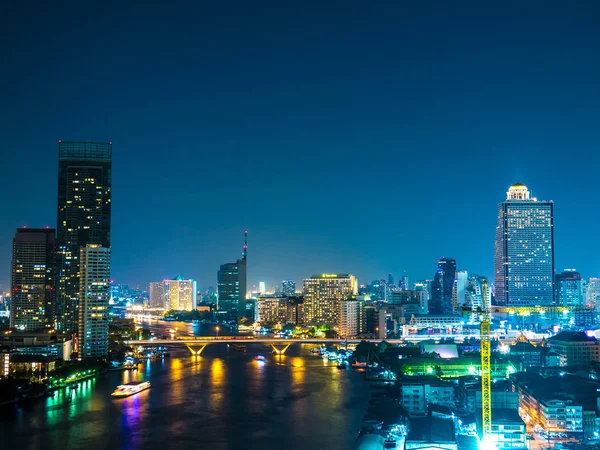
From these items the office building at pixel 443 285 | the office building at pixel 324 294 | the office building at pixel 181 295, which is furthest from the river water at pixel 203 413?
the office building at pixel 181 295

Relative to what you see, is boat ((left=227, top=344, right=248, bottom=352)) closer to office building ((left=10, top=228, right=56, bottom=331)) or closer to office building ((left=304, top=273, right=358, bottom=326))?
office building ((left=10, top=228, right=56, bottom=331))

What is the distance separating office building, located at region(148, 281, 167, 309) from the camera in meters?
68.0

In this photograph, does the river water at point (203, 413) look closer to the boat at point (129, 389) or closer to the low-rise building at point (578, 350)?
the boat at point (129, 389)

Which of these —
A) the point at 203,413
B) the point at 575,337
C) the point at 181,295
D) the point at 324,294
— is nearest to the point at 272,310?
the point at 324,294

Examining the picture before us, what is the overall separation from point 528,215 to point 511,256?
88.6 inches

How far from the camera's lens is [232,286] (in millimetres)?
53312

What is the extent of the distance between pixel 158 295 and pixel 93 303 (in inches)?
1899

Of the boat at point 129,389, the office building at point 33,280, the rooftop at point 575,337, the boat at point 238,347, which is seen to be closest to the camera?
the boat at point 129,389

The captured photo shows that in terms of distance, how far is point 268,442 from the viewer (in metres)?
11.6

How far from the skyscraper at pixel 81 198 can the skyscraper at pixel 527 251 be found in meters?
19.9

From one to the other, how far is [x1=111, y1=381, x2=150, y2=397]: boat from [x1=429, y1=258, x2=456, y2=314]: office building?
2860 centimetres

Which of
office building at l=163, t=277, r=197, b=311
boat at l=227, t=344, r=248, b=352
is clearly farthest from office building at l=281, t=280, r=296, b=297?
boat at l=227, t=344, r=248, b=352

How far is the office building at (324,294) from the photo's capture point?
3994 cm

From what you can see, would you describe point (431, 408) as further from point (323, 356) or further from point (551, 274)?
point (551, 274)
